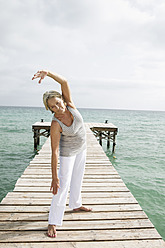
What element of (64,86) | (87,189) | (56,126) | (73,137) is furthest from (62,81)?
(87,189)

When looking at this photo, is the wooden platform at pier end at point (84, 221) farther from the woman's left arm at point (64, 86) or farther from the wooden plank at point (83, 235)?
the woman's left arm at point (64, 86)

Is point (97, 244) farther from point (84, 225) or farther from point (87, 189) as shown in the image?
point (87, 189)

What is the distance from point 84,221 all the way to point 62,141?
4.43 ft

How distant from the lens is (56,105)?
2.27m

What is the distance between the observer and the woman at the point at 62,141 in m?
2.31

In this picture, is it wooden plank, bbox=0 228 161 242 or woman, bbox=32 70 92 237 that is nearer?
woman, bbox=32 70 92 237

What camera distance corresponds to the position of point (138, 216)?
297 cm

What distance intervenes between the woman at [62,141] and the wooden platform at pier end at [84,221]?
0.24 meters

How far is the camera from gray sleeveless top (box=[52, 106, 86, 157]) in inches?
98.2

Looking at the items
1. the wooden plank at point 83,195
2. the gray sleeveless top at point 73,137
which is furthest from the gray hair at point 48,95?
the wooden plank at point 83,195

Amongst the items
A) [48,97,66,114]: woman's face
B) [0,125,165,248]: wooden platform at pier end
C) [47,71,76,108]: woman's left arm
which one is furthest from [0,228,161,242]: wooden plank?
[47,71,76,108]: woman's left arm

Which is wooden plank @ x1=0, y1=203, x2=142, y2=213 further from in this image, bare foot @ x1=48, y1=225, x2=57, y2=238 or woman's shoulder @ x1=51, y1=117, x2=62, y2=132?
woman's shoulder @ x1=51, y1=117, x2=62, y2=132

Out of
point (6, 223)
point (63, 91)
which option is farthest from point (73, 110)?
point (6, 223)

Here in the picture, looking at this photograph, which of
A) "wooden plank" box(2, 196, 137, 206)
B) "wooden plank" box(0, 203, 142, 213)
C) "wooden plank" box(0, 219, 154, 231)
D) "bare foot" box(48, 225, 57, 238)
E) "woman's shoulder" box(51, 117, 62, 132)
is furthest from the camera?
"wooden plank" box(2, 196, 137, 206)
